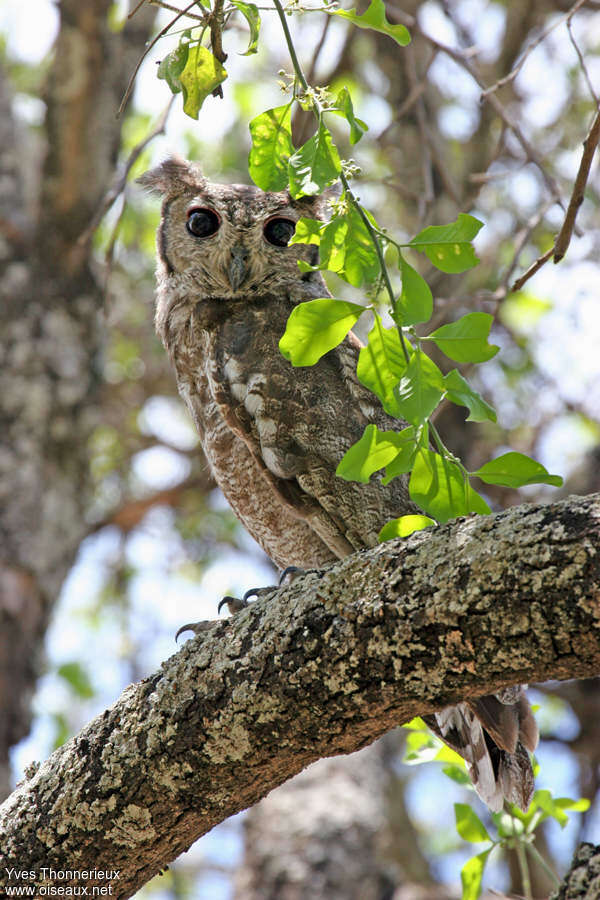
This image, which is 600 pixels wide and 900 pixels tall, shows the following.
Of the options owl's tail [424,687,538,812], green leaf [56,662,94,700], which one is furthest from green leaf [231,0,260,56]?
green leaf [56,662,94,700]

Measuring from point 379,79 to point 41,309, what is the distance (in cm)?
334

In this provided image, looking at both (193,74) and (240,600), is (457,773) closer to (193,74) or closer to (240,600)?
(240,600)

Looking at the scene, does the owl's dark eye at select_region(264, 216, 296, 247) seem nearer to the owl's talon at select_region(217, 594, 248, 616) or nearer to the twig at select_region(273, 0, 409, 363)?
the owl's talon at select_region(217, 594, 248, 616)

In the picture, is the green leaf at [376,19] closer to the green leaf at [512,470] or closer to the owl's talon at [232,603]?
the green leaf at [512,470]

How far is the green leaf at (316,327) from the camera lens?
1711 mm

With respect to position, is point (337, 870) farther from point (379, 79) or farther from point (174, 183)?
point (379, 79)

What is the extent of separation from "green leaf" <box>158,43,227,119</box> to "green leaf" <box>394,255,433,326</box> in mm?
603

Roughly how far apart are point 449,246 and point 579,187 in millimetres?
286

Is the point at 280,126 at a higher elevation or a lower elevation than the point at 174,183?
lower

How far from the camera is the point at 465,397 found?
65.2 inches

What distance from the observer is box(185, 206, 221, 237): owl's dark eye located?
10.9ft

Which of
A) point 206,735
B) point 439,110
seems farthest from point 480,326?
point 439,110

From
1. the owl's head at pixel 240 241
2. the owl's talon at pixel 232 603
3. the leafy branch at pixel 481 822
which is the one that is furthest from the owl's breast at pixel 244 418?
the leafy branch at pixel 481 822

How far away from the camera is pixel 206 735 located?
6.18 ft
